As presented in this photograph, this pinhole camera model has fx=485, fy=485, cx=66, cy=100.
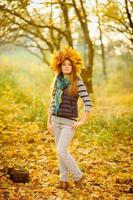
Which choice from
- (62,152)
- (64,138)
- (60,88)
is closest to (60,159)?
(62,152)

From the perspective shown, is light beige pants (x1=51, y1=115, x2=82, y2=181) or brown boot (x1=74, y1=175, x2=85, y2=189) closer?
light beige pants (x1=51, y1=115, x2=82, y2=181)

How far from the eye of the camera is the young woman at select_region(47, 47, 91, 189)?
714 cm

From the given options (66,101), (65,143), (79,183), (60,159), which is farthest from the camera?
(79,183)

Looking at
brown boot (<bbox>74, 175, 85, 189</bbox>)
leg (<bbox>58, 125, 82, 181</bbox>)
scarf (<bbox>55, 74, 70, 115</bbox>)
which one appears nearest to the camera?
leg (<bbox>58, 125, 82, 181</bbox>)

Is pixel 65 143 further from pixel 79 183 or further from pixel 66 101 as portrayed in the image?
pixel 79 183

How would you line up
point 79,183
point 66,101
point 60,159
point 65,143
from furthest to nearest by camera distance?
point 79,183 → point 60,159 → point 66,101 → point 65,143

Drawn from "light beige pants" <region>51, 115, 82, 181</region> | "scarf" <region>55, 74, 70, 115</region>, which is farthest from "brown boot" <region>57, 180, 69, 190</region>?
"scarf" <region>55, 74, 70, 115</region>

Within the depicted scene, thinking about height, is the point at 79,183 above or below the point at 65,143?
below

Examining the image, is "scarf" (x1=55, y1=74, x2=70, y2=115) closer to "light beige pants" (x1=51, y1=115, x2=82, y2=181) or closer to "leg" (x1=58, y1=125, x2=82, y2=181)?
"light beige pants" (x1=51, y1=115, x2=82, y2=181)

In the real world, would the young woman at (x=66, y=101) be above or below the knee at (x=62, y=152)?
above

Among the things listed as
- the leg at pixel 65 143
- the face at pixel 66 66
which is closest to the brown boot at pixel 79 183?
the leg at pixel 65 143

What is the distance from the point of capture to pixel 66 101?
721 cm

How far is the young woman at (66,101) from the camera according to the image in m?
7.14

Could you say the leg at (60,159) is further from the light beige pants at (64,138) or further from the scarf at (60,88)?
the scarf at (60,88)
